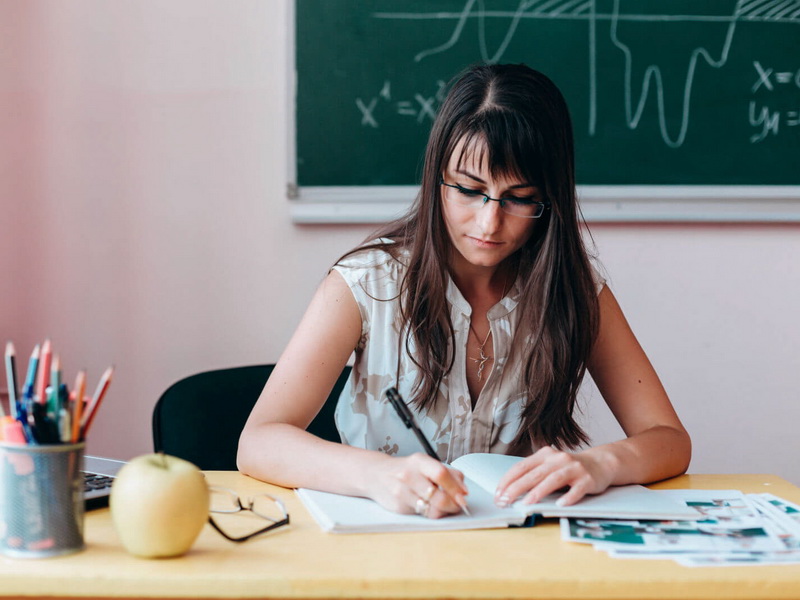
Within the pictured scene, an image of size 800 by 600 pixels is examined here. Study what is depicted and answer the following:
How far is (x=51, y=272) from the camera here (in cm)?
207


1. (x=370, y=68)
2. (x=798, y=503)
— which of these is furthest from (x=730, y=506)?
(x=370, y=68)

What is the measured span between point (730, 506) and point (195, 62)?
1.60 m

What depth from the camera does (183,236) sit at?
2074 millimetres

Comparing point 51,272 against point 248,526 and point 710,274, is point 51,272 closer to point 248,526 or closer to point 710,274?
point 248,526

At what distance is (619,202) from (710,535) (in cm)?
133

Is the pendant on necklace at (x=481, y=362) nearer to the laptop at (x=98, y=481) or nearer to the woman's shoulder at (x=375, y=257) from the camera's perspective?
the woman's shoulder at (x=375, y=257)

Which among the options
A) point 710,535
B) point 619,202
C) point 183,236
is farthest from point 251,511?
point 619,202

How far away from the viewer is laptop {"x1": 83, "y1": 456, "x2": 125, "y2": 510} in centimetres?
91

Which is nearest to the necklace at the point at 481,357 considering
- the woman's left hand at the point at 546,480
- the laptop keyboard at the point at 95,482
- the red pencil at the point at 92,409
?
the woman's left hand at the point at 546,480

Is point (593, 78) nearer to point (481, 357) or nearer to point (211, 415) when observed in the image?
point (481, 357)

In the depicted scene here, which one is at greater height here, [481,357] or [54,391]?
[54,391]

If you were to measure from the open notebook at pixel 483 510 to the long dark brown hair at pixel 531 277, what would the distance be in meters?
0.35

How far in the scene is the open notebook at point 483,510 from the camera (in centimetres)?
88

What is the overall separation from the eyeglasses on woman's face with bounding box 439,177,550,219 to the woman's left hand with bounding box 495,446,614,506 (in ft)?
1.36
